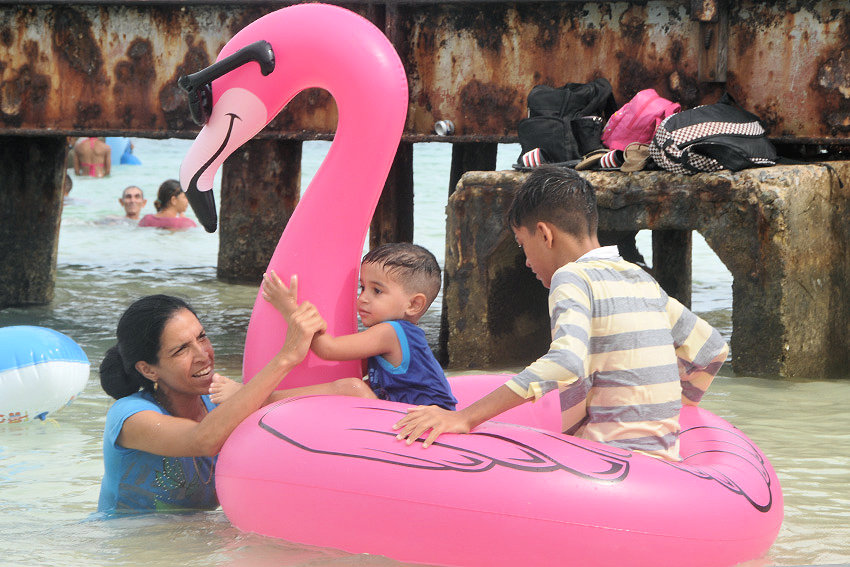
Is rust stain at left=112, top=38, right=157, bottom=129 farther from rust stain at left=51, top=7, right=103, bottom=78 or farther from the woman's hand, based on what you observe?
the woman's hand

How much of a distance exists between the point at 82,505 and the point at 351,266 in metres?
1.27

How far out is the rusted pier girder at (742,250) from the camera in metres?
5.18

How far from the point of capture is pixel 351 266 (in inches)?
145

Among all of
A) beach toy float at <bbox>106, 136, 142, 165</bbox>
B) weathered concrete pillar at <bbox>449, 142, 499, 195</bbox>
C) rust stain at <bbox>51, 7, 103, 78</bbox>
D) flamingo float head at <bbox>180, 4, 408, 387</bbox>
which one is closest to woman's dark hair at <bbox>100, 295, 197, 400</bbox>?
flamingo float head at <bbox>180, 4, 408, 387</bbox>

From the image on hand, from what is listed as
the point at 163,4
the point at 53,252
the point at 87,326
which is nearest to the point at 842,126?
the point at 163,4

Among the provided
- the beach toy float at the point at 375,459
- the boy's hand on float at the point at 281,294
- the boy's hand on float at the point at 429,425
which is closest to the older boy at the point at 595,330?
the boy's hand on float at the point at 429,425

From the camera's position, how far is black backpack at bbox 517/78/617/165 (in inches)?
220

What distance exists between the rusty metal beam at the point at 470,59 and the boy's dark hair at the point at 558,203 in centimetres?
267

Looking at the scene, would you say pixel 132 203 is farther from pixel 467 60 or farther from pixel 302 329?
pixel 302 329

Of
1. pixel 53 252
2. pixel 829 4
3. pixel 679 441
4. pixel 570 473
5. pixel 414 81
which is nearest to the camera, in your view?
pixel 570 473

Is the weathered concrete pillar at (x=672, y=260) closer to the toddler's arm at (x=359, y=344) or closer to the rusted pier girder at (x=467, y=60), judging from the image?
the rusted pier girder at (x=467, y=60)

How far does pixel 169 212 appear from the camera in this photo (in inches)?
532

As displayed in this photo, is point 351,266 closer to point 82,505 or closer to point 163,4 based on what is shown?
point 82,505

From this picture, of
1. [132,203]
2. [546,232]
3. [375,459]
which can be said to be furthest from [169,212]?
[375,459]
